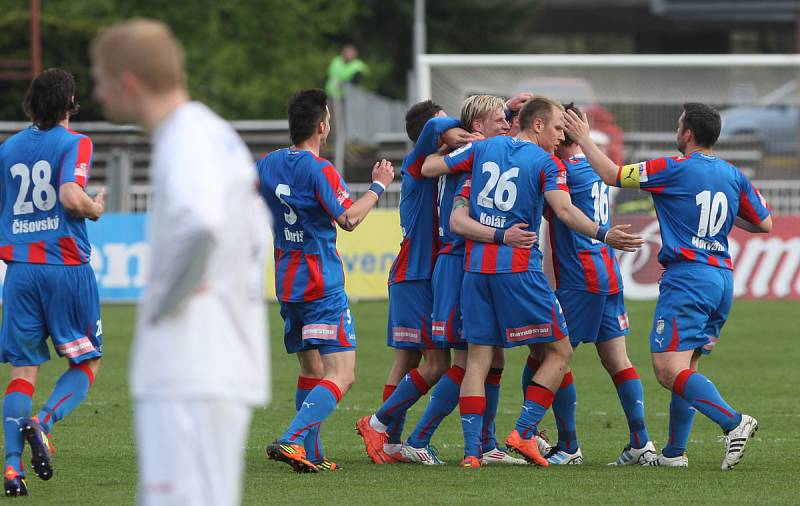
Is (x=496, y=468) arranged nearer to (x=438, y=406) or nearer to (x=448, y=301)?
(x=438, y=406)

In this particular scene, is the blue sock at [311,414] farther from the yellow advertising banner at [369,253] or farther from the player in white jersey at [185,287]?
the yellow advertising banner at [369,253]

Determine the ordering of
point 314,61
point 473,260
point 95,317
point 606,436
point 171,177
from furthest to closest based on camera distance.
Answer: point 314,61
point 606,436
point 473,260
point 95,317
point 171,177

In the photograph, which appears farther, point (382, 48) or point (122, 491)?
point (382, 48)

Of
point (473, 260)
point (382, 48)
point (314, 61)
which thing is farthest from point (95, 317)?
point (382, 48)

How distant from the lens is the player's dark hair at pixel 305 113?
775 centimetres

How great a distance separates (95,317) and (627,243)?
285 cm

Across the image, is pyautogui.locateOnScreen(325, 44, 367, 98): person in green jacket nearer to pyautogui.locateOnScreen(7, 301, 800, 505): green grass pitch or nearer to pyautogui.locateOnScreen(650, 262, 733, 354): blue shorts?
pyautogui.locateOnScreen(7, 301, 800, 505): green grass pitch

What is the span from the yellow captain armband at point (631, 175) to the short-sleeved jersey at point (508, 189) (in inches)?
12.4

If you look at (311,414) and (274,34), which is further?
(274,34)

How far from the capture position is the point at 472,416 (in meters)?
7.87

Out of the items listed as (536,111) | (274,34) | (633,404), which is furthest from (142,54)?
(274,34)

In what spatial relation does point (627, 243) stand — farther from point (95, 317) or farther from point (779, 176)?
point (779, 176)

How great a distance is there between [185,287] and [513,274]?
405cm

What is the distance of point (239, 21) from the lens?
38594 mm
